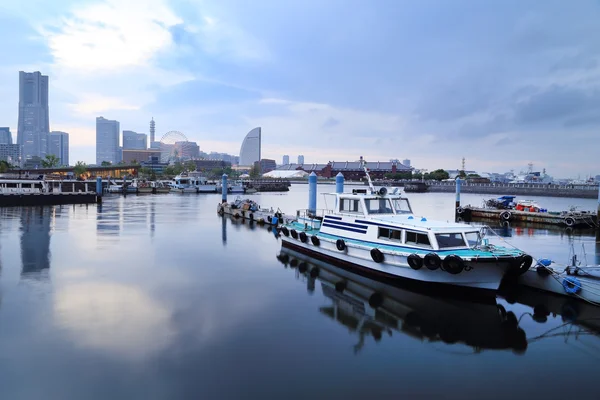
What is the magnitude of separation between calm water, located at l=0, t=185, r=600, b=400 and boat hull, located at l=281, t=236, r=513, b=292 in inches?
27.0

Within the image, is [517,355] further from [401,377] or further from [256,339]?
[256,339]

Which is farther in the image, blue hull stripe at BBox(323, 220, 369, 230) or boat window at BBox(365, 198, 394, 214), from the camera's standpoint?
boat window at BBox(365, 198, 394, 214)

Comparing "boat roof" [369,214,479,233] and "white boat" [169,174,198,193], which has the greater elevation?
"white boat" [169,174,198,193]

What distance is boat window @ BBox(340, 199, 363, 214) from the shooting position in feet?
71.1

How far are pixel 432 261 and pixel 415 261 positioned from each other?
0.71 metres

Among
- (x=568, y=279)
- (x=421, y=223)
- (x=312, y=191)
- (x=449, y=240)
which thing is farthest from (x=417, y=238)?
(x=312, y=191)

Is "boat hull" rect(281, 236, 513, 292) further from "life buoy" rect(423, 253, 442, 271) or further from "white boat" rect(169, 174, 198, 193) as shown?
"white boat" rect(169, 174, 198, 193)

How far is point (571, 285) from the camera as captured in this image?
16.5 m

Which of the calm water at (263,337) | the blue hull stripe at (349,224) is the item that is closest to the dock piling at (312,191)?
the blue hull stripe at (349,224)

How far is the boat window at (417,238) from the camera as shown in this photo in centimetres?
1766

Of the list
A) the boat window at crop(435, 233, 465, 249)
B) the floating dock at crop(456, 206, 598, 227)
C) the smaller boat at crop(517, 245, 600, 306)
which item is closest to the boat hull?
the boat window at crop(435, 233, 465, 249)

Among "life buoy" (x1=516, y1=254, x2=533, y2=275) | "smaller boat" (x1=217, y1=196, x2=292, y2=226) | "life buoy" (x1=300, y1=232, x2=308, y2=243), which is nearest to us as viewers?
"life buoy" (x1=516, y1=254, x2=533, y2=275)

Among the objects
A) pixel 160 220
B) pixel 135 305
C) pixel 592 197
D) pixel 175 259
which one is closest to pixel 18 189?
pixel 160 220

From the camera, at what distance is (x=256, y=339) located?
1312 cm
